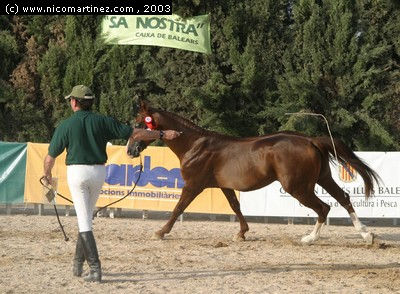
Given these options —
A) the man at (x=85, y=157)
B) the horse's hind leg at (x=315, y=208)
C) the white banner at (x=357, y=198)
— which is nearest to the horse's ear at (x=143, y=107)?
the horse's hind leg at (x=315, y=208)

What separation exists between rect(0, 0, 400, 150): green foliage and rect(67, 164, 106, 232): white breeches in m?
12.5

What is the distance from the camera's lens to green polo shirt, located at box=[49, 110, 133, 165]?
22.4 ft

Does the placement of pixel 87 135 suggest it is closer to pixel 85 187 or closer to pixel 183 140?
pixel 85 187

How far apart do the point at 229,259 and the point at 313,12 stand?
12.9 meters

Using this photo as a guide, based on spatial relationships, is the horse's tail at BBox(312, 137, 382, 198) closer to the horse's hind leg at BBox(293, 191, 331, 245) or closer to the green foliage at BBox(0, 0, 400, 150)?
the horse's hind leg at BBox(293, 191, 331, 245)

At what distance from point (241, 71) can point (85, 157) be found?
46.4 ft

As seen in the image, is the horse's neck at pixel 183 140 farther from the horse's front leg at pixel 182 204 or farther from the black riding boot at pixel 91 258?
the black riding boot at pixel 91 258

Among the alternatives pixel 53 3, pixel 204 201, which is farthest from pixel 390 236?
pixel 53 3

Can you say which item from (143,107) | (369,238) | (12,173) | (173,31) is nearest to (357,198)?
(369,238)

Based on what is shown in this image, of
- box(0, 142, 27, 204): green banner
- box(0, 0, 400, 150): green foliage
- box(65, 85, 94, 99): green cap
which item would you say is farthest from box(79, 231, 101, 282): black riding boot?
box(0, 0, 400, 150): green foliage

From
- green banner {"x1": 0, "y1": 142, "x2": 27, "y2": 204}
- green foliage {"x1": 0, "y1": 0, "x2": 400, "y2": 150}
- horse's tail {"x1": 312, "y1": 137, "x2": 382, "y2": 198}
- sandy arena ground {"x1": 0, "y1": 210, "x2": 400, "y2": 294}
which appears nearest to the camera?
sandy arena ground {"x1": 0, "y1": 210, "x2": 400, "y2": 294}

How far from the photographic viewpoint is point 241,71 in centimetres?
2053

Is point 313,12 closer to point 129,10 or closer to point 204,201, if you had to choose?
point 129,10

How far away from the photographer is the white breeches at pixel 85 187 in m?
6.76
